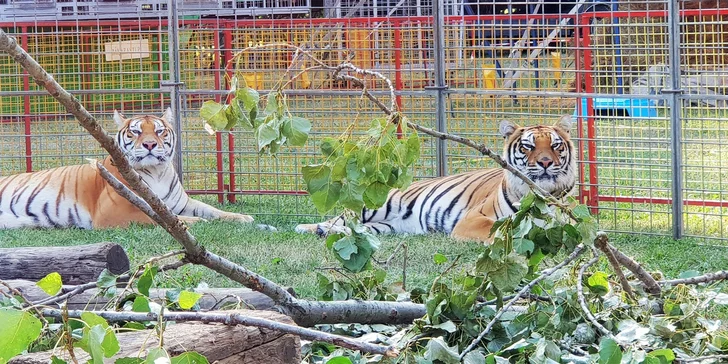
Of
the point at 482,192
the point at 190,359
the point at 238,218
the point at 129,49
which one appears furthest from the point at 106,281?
the point at 129,49

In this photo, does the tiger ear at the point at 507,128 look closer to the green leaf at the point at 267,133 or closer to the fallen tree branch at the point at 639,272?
the fallen tree branch at the point at 639,272

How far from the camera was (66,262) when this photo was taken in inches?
151

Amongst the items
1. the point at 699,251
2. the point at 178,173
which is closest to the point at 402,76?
the point at 178,173

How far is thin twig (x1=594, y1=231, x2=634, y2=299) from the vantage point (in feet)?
9.15

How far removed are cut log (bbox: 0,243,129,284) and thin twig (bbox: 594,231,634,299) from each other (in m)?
1.87

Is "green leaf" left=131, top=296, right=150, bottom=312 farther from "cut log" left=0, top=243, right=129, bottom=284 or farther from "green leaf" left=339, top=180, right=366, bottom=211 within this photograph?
"cut log" left=0, top=243, right=129, bottom=284

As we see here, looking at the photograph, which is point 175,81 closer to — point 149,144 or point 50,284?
point 149,144

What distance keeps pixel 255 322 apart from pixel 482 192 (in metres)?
4.22

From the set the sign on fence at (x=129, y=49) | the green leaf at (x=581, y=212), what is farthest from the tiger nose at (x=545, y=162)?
the green leaf at (x=581, y=212)

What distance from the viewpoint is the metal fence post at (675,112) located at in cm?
592

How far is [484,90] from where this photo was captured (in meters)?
6.52

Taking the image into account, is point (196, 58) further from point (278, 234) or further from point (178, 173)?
point (278, 234)

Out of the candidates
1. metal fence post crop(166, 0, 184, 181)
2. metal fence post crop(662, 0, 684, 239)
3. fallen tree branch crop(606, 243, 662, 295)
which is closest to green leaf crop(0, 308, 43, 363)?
fallen tree branch crop(606, 243, 662, 295)

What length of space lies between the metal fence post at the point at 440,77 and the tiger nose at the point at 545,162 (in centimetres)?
94
